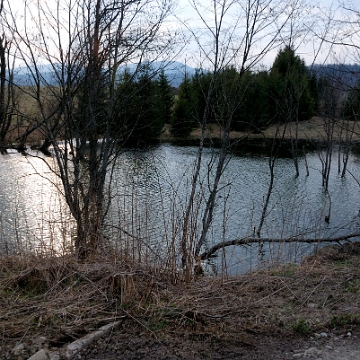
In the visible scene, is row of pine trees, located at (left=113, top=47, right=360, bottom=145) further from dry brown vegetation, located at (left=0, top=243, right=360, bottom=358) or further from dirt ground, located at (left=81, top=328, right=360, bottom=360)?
dirt ground, located at (left=81, top=328, right=360, bottom=360)

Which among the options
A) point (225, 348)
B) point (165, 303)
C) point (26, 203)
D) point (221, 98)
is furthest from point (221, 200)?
point (225, 348)

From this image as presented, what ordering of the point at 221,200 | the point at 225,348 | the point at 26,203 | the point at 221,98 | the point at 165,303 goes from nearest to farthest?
the point at 225,348
the point at 165,303
the point at 221,98
the point at 26,203
the point at 221,200

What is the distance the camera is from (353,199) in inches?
598

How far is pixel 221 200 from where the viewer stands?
45.5 ft

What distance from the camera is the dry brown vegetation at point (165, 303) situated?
11.0 ft

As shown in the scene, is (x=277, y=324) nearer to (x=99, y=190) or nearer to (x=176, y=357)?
(x=176, y=357)

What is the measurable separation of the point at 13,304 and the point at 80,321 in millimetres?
604

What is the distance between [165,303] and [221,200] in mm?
10215

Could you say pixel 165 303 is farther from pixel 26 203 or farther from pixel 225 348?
pixel 26 203

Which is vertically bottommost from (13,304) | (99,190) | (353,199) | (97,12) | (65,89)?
(353,199)

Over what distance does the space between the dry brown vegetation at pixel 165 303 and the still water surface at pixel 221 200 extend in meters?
3.47

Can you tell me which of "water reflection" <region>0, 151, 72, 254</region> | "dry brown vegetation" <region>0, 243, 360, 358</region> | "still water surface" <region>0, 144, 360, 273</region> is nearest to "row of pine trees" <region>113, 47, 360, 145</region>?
"still water surface" <region>0, 144, 360, 273</region>

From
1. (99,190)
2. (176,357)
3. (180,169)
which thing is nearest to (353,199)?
(180,169)

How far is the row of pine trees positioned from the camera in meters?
7.44
